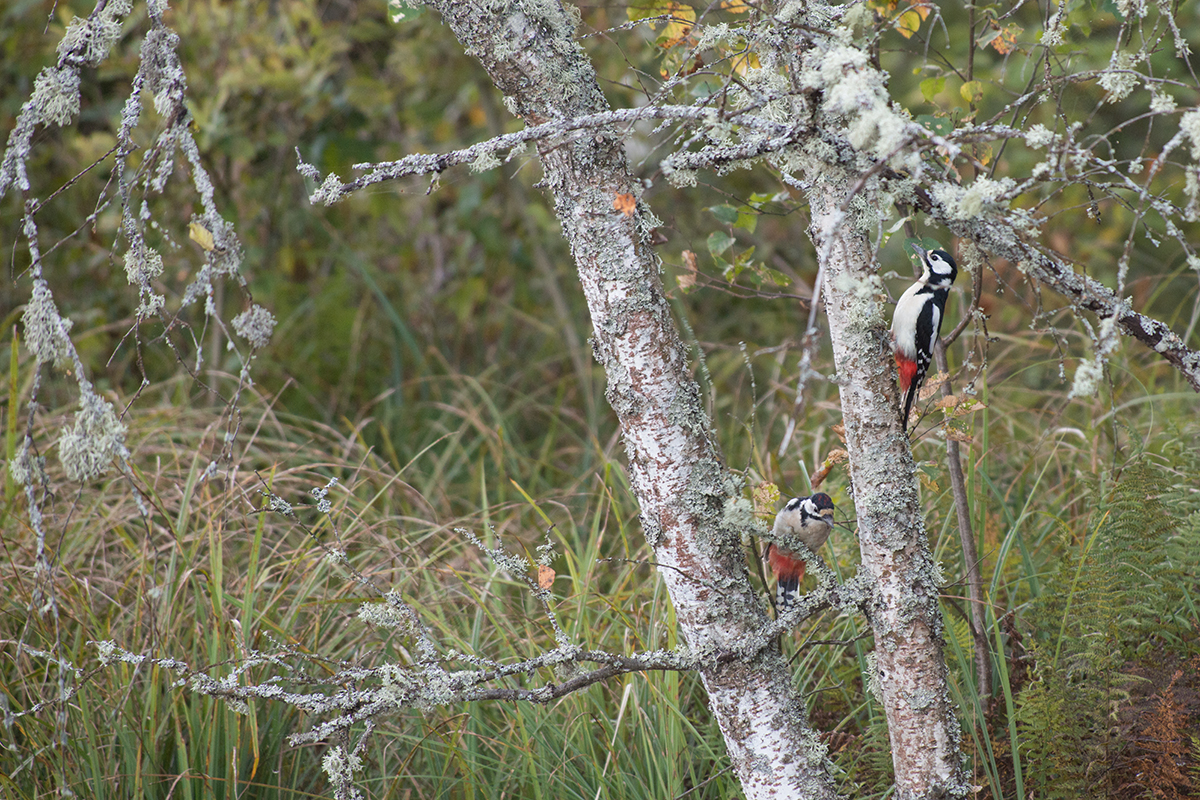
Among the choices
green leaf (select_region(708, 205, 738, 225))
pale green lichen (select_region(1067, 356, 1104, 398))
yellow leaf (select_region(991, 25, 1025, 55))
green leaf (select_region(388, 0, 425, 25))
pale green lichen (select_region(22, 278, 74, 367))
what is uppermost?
green leaf (select_region(388, 0, 425, 25))

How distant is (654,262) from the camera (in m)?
1.48

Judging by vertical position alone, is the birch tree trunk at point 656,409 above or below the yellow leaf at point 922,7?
below

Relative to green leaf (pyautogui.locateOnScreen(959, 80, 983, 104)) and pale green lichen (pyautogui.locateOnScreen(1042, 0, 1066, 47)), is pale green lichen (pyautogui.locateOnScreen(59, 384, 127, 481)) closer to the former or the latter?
pale green lichen (pyautogui.locateOnScreen(1042, 0, 1066, 47))

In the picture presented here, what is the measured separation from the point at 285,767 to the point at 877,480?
62.2 inches

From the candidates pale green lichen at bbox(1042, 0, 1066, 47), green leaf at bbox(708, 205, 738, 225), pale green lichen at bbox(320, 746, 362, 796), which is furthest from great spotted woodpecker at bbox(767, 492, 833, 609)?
pale green lichen at bbox(1042, 0, 1066, 47)

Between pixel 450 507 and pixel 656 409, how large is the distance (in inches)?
79.5

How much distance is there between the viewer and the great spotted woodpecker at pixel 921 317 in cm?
193

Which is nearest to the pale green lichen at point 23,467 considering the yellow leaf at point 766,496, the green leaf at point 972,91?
the yellow leaf at point 766,496

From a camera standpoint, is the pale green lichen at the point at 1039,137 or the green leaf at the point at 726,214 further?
the green leaf at the point at 726,214

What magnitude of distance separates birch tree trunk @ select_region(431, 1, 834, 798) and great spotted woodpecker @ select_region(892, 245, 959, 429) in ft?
2.22

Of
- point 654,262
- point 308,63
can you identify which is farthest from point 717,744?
point 308,63

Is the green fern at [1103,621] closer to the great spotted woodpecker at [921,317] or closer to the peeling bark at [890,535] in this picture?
the peeling bark at [890,535]

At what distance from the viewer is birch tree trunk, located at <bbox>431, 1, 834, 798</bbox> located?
141cm

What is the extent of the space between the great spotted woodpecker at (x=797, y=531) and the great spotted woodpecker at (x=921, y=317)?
0.31 meters
